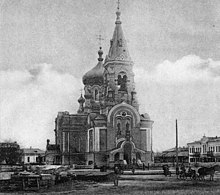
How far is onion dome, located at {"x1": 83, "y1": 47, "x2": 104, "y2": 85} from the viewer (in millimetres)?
53938

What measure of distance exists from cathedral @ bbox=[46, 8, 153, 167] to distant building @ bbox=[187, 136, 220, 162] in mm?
13859

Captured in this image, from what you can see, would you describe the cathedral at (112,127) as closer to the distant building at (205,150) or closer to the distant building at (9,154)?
the distant building at (9,154)

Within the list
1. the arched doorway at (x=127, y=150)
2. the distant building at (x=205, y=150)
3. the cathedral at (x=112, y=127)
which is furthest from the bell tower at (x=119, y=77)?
the distant building at (x=205, y=150)

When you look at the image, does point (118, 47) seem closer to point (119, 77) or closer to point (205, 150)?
point (119, 77)

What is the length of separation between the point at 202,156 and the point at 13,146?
2602 centimetres

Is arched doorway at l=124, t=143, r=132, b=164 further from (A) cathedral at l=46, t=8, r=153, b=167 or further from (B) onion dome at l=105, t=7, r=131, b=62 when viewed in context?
(B) onion dome at l=105, t=7, r=131, b=62

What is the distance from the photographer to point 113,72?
46938mm

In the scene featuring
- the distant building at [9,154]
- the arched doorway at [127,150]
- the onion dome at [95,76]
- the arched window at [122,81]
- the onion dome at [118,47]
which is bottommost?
the distant building at [9,154]

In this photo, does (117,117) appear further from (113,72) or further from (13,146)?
(13,146)

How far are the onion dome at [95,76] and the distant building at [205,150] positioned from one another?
16.5 metres

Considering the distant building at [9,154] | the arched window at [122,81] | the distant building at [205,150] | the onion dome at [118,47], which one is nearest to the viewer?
the arched window at [122,81]

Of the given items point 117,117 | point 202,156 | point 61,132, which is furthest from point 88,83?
point 202,156

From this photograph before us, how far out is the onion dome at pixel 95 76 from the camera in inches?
2124

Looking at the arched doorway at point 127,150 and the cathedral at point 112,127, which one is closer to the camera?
the arched doorway at point 127,150
